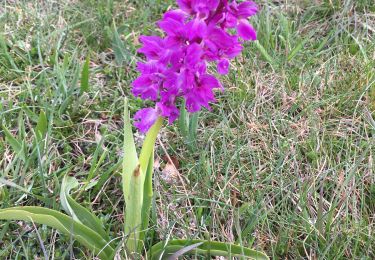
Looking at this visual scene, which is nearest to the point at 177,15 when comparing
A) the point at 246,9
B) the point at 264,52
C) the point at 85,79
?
the point at 246,9

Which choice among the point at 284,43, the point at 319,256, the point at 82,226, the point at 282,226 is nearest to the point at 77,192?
the point at 82,226

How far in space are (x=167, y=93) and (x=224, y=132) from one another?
0.72 m

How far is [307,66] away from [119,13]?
3.28 feet

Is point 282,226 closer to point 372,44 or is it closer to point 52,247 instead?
point 52,247

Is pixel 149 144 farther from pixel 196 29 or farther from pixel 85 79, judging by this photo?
pixel 85 79

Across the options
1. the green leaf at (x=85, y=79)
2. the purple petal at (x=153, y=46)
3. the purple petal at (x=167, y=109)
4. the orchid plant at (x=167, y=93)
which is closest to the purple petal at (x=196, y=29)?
the orchid plant at (x=167, y=93)

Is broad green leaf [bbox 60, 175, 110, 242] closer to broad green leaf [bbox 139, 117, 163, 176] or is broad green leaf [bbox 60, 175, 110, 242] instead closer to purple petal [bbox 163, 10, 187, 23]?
broad green leaf [bbox 139, 117, 163, 176]

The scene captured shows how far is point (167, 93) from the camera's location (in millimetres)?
1310

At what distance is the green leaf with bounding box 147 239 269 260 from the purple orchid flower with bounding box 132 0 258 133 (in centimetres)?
39

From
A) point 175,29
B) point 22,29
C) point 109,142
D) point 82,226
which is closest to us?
point 175,29

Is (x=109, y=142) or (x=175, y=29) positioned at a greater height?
(x=175, y=29)

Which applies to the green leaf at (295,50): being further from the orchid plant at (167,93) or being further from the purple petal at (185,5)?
the purple petal at (185,5)

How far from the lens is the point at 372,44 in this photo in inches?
96.3

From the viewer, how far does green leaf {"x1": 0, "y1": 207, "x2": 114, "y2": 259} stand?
1.34 meters
